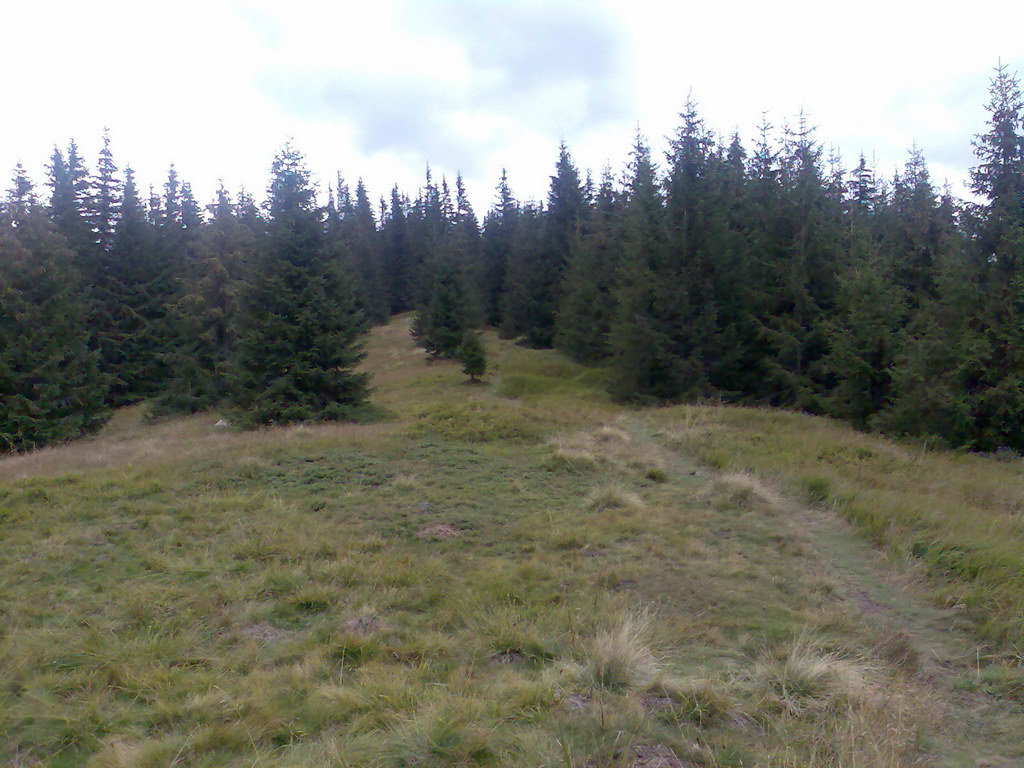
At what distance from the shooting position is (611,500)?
920 cm

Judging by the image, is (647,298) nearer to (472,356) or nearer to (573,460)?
(472,356)

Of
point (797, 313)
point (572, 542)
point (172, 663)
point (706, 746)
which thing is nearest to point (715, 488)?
point (572, 542)

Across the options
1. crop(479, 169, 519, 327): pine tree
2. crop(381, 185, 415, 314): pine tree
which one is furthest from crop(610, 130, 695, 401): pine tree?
crop(381, 185, 415, 314): pine tree

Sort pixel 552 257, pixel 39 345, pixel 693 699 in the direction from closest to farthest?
pixel 693 699 → pixel 39 345 → pixel 552 257

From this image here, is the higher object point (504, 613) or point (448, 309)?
point (448, 309)

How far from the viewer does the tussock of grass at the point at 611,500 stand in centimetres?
900

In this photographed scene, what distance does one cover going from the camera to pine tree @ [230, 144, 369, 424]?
19516 millimetres

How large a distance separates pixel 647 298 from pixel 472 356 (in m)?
9.18

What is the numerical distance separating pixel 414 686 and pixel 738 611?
304 centimetres

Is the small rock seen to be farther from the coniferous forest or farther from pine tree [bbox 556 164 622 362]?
pine tree [bbox 556 164 622 362]

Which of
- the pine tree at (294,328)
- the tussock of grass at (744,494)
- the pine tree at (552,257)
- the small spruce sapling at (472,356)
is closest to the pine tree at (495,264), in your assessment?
the pine tree at (552,257)

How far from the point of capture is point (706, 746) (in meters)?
3.39

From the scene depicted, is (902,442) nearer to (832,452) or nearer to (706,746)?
(832,452)

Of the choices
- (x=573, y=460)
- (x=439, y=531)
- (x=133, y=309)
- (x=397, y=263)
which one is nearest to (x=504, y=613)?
(x=439, y=531)
